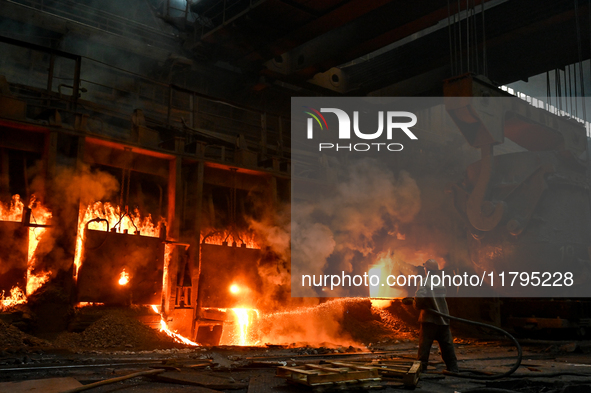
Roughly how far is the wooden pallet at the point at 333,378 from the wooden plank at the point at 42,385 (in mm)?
1786

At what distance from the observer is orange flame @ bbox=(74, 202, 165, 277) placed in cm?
802

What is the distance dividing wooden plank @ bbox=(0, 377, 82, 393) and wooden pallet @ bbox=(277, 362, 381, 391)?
1786 mm

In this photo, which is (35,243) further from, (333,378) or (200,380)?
A: (333,378)

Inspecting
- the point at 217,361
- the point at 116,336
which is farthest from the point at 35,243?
the point at 217,361

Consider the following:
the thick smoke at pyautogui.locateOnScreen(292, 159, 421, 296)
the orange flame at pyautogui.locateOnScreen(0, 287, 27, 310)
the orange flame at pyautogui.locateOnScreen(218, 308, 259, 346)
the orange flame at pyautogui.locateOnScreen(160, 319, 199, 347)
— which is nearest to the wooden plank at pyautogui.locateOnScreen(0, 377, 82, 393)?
the orange flame at pyautogui.locateOnScreen(0, 287, 27, 310)

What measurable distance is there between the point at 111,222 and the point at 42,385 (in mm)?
4961

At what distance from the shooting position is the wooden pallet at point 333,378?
4.13 m

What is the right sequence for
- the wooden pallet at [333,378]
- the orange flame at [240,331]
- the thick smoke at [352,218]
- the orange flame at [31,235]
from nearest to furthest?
the wooden pallet at [333,378] < the orange flame at [31,235] < the orange flame at [240,331] < the thick smoke at [352,218]

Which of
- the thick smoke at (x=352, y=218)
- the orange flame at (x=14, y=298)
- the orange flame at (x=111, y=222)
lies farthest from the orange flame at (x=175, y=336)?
the thick smoke at (x=352, y=218)

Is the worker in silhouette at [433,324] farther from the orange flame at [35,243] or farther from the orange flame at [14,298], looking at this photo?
the orange flame at [14,298]

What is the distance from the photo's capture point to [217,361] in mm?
5551

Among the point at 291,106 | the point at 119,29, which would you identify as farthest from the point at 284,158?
the point at 119,29

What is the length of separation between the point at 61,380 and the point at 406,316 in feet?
28.1

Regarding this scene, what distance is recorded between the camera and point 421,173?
13055 millimetres
